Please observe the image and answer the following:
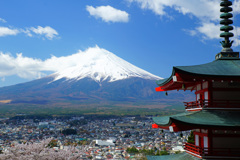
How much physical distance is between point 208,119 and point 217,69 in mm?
1880

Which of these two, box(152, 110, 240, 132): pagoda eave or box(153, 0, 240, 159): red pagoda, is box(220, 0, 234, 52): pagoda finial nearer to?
box(153, 0, 240, 159): red pagoda

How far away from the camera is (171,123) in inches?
376

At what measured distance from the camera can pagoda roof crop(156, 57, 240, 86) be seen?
33.4 feet

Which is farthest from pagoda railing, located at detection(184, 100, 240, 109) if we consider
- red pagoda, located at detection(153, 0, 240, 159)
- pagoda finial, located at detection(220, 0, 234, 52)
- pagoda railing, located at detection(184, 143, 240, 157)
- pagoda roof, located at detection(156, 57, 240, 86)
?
pagoda finial, located at detection(220, 0, 234, 52)

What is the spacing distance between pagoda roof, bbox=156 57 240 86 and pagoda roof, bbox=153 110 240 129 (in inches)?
52.3

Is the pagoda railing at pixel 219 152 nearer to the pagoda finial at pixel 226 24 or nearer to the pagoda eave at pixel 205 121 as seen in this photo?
the pagoda eave at pixel 205 121

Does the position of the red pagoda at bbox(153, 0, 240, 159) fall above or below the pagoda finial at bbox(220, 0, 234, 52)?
below

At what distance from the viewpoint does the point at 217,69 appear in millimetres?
10969

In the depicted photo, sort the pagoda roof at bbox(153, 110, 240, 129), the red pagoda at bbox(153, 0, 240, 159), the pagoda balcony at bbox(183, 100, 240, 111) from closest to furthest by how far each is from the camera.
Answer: the pagoda roof at bbox(153, 110, 240, 129)
the red pagoda at bbox(153, 0, 240, 159)
the pagoda balcony at bbox(183, 100, 240, 111)

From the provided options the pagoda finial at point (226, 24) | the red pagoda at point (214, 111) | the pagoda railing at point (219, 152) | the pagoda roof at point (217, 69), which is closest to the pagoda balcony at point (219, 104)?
the red pagoda at point (214, 111)

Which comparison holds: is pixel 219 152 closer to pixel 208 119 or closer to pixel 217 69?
pixel 208 119

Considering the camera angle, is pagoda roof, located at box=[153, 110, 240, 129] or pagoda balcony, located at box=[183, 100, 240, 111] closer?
pagoda roof, located at box=[153, 110, 240, 129]

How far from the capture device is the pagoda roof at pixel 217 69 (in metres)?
10.2

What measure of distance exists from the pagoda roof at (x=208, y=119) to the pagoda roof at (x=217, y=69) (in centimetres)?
133
